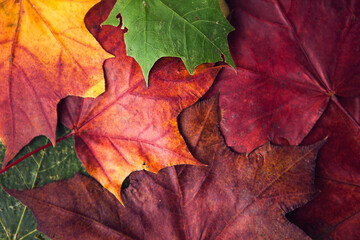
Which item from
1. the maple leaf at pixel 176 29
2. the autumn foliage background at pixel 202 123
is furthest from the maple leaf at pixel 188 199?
the maple leaf at pixel 176 29

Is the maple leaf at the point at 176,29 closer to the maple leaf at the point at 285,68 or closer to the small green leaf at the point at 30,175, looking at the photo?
the maple leaf at the point at 285,68

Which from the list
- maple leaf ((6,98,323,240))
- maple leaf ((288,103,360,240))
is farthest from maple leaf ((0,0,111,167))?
maple leaf ((288,103,360,240))

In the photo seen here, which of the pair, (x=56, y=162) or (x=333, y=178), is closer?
(x=333, y=178)

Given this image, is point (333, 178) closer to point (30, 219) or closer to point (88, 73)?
point (88, 73)

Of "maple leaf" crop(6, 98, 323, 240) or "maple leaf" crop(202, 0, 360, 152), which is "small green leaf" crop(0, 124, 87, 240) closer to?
"maple leaf" crop(6, 98, 323, 240)

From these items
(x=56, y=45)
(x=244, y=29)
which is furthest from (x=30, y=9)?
(x=244, y=29)

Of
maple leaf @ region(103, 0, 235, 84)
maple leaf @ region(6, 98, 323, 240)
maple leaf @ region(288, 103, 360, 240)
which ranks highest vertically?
maple leaf @ region(103, 0, 235, 84)

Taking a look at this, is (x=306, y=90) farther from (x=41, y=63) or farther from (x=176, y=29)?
(x=41, y=63)
